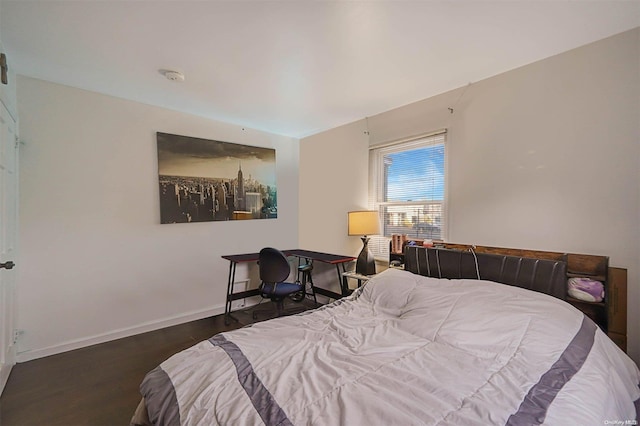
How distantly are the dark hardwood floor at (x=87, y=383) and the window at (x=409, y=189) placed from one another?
93.6 inches

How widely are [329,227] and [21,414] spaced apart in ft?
10.3

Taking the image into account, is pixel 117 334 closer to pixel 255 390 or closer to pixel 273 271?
pixel 273 271

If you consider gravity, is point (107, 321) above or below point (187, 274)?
below

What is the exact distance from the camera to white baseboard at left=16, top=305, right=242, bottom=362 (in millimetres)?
2500

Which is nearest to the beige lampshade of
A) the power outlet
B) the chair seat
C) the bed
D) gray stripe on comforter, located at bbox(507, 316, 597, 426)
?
the chair seat

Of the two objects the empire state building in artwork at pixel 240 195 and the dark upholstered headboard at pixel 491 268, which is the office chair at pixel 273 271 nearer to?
the empire state building in artwork at pixel 240 195

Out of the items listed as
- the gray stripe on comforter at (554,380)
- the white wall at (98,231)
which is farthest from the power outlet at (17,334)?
the gray stripe on comforter at (554,380)

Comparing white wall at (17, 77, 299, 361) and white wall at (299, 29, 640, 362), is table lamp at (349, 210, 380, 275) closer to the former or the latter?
white wall at (299, 29, 640, 362)

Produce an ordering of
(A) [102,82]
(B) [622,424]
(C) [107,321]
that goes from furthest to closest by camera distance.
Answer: (C) [107,321] → (A) [102,82] → (B) [622,424]

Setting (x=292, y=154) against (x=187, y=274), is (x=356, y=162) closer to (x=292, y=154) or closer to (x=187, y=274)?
(x=292, y=154)

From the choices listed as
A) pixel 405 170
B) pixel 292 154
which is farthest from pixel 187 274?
pixel 405 170

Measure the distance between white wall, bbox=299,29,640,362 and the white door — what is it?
3.34 metres

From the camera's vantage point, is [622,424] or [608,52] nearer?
[622,424]

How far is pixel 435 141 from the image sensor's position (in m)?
2.74
